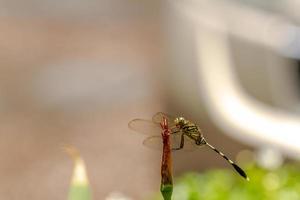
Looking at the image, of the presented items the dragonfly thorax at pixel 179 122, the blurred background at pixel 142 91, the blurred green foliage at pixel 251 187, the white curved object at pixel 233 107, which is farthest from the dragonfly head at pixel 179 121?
the white curved object at pixel 233 107

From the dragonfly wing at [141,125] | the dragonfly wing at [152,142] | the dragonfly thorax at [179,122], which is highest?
the dragonfly thorax at [179,122]

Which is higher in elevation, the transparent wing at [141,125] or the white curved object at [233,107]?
the transparent wing at [141,125]

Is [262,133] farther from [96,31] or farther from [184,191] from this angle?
[96,31]

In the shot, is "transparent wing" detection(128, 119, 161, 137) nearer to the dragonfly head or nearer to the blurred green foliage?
the dragonfly head

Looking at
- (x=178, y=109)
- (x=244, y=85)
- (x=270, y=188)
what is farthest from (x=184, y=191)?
(x=178, y=109)

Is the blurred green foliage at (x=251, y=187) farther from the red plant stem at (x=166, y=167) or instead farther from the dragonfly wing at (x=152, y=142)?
the red plant stem at (x=166, y=167)

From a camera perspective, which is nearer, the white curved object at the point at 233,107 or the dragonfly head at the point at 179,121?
the dragonfly head at the point at 179,121

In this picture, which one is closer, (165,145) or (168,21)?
(165,145)
